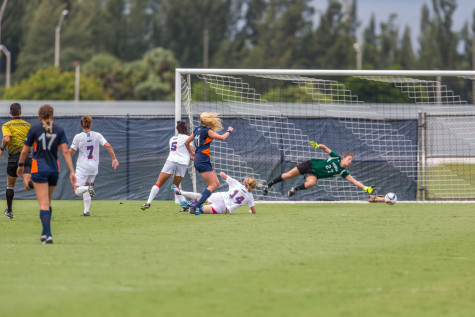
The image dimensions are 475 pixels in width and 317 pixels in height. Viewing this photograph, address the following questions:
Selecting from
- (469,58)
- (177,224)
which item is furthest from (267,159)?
(469,58)

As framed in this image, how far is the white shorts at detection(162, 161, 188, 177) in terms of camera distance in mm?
16156

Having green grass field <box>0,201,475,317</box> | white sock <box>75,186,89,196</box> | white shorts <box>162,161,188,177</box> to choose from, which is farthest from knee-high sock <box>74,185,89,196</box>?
white shorts <box>162,161,188,177</box>

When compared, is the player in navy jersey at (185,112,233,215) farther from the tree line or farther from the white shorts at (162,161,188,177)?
the tree line

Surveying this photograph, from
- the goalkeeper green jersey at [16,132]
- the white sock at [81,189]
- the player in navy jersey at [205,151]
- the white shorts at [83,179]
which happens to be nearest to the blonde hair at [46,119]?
the white sock at [81,189]

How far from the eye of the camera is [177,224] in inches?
516

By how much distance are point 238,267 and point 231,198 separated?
667 centimetres

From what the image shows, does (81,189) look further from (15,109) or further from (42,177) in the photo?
(42,177)

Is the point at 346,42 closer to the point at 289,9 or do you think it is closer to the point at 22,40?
the point at 289,9

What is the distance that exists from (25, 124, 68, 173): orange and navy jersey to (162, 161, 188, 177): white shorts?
5814 mm

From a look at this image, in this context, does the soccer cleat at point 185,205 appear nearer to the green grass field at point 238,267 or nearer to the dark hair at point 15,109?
the green grass field at point 238,267

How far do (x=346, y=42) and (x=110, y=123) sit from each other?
7186cm

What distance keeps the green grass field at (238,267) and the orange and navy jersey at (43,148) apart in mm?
1040

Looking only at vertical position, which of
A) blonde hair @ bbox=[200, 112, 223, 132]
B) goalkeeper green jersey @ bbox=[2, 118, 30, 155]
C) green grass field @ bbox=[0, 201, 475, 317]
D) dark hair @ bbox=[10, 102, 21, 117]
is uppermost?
dark hair @ bbox=[10, 102, 21, 117]

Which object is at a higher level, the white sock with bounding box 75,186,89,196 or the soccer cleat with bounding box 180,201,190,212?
the white sock with bounding box 75,186,89,196
